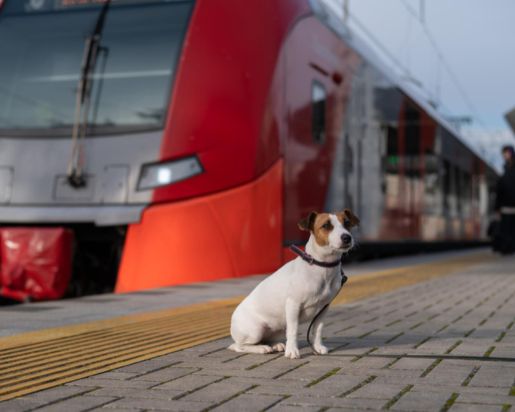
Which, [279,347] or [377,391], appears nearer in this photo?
[377,391]

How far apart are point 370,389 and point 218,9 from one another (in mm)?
5568

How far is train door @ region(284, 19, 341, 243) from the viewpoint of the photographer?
894cm

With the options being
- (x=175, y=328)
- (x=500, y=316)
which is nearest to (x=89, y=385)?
(x=175, y=328)

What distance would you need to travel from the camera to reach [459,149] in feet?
64.6

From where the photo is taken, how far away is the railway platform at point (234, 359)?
2.99 meters

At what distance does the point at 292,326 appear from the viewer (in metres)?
3.89

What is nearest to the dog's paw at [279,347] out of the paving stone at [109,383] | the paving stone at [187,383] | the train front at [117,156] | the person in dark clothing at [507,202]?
the paving stone at [187,383]

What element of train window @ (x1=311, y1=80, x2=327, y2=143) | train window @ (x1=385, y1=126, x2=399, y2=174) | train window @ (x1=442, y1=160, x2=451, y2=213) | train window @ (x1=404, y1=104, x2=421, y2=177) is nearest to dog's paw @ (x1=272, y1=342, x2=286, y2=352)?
train window @ (x1=311, y1=80, x2=327, y2=143)

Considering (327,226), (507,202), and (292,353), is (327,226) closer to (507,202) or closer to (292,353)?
(292,353)

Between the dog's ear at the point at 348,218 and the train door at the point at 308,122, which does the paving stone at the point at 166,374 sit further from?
the train door at the point at 308,122

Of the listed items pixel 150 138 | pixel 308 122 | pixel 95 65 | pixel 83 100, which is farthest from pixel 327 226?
pixel 308 122

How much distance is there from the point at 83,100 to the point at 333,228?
4.66 meters

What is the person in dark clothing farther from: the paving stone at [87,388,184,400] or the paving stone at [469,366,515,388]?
the paving stone at [87,388,184,400]

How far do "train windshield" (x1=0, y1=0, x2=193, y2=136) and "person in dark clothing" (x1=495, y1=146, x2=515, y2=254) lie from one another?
26.5ft
